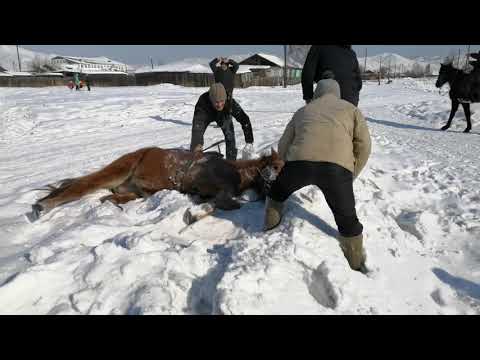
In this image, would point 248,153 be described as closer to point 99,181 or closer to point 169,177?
point 169,177

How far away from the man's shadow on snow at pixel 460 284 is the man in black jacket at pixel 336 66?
2.18 metres

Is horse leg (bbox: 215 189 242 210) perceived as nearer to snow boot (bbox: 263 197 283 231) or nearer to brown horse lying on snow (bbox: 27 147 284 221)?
brown horse lying on snow (bbox: 27 147 284 221)

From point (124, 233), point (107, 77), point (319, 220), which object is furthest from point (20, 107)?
point (107, 77)

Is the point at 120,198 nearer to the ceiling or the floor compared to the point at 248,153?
nearer to the floor

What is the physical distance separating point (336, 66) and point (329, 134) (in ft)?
5.46

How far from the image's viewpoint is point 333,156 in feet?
8.14

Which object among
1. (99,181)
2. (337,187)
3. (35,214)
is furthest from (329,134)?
(35,214)

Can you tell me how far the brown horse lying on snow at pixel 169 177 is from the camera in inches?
144

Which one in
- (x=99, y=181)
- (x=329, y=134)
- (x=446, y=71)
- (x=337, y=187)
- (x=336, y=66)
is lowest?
(x=99, y=181)

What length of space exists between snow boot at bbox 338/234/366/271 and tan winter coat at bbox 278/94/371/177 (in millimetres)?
527

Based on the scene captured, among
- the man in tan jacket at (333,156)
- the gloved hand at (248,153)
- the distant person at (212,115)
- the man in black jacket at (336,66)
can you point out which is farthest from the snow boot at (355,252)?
the distant person at (212,115)

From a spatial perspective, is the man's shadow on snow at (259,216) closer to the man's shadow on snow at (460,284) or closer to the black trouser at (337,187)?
the black trouser at (337,187)
